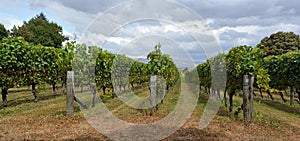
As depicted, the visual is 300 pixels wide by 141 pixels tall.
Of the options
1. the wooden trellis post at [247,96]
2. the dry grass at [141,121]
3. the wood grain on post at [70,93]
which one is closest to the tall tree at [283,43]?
the wooden trellis post at [247,96]

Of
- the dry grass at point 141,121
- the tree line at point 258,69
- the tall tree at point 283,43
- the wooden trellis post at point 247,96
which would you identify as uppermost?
the tall tree at point 283,43

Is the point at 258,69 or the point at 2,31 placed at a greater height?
the point at 2,31

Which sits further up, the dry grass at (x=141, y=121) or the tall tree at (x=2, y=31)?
the tall tree at (x=2, y=31)

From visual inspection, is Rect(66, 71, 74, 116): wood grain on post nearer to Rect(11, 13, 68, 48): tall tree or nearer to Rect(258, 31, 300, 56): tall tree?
Rect(258, 31, 300, 56): tall tree

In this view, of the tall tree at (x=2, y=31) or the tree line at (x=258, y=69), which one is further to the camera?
the tall tree at (x=2, y=31)

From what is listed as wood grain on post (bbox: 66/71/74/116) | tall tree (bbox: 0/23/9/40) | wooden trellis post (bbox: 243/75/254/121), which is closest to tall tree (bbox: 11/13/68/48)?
tall tree (bbox: 0/23/9/40)

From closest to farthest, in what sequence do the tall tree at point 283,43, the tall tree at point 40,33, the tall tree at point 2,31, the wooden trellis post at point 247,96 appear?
the wooden trellis post at point 247,96, the tall tree at point 283,43, the tall tree at point 40,33, the tall tree at point 2,31

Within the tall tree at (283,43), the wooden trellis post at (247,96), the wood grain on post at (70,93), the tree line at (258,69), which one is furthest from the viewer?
the tall tree at (283,43)

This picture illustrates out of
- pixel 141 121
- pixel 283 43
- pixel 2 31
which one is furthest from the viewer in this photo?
pixel 2 31

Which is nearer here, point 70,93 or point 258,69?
point 70,93

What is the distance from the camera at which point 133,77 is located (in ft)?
80.9

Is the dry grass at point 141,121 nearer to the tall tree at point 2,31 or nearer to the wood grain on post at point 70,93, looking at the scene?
the wood grain on post at point 70,93

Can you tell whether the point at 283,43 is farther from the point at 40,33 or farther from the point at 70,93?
the point at 40,33

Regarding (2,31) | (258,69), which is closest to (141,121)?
(258,69)
